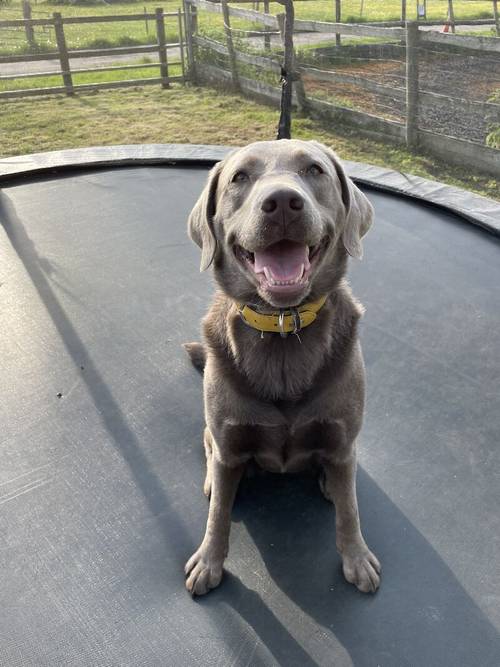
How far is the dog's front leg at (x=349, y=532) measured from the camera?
4.67 feet

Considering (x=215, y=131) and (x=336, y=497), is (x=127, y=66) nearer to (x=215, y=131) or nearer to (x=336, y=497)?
(x=215, y=131)

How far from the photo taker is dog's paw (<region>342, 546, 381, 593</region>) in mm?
1410

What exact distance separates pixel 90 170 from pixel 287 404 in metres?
3.26

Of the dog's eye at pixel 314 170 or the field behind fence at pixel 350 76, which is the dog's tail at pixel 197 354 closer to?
the dog's eye at pixel 314 170

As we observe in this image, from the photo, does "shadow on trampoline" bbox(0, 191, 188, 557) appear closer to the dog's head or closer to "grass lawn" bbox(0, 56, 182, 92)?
the dog's head

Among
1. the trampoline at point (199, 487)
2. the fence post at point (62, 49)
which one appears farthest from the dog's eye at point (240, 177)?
the fence post at point (62, 49)

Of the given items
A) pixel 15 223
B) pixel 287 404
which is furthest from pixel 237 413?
pixel 15 223

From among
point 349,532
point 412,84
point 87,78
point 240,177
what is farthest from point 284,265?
point 87,78

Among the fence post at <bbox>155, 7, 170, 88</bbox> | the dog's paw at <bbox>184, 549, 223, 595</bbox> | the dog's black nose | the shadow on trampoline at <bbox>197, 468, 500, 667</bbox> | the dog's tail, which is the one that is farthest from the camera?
the fence post at <bbox>155, 7, 170, 88</bbox>

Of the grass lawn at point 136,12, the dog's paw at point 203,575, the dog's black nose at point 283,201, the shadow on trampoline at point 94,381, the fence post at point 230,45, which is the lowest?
the dog's paw at point 203,575

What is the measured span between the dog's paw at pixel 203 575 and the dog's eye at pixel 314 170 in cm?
96

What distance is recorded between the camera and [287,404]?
1361 mm

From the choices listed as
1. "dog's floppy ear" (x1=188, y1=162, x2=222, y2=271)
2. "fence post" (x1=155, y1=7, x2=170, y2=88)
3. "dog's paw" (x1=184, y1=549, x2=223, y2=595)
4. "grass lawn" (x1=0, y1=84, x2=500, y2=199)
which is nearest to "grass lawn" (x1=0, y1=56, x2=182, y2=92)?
"fence post" (x1=155, y1=7, x2=170, y2=88)

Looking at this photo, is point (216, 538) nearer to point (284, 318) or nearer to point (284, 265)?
point (284, 318)
